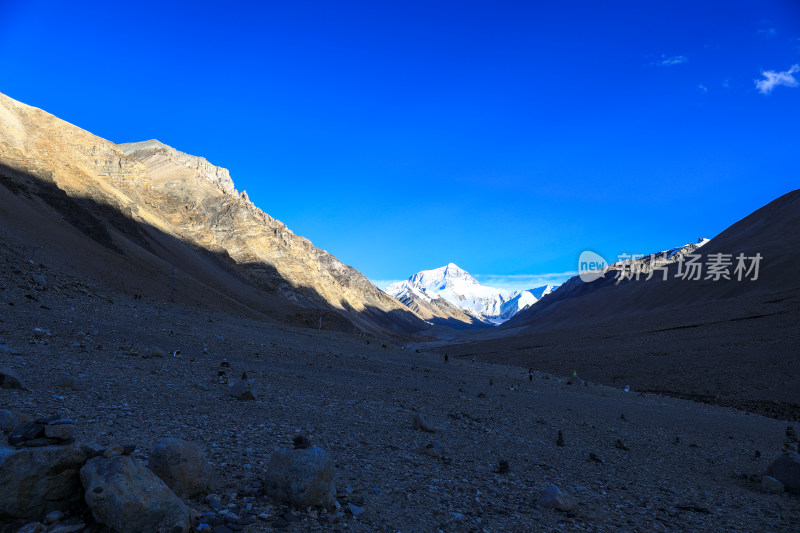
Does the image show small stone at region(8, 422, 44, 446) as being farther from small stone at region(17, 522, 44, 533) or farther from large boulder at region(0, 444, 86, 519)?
small stone at region(17, 522, 44, 533)

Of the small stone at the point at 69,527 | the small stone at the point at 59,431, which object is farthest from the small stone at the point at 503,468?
the small stone at the point at 59,431

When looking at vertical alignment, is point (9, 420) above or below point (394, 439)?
below

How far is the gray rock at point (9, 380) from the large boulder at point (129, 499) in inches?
181

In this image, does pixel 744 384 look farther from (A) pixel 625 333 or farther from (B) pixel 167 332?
(B) pixel 167 332

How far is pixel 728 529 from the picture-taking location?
5.93 m

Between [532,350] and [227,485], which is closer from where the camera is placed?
[227,485]

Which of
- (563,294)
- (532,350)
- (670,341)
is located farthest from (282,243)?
(563,294)

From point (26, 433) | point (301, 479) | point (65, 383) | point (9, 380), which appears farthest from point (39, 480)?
point (65, 383)

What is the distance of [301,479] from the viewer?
4555 mm

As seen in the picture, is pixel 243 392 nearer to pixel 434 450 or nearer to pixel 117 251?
pixel 434 450

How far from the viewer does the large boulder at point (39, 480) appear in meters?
3.40

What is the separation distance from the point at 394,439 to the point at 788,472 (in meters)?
6.93

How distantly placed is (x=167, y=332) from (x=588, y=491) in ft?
54.3

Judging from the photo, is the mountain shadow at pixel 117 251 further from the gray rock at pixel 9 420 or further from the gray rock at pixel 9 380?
the gray rock at pixel 9 420
